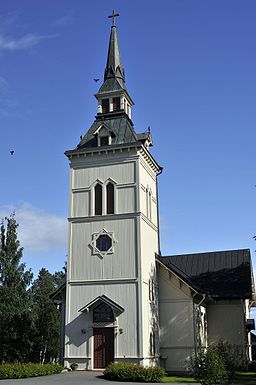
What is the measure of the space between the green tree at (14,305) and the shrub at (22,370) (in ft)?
44.3

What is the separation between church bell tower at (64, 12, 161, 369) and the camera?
29.4 meters

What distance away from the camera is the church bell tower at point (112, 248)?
29.4 metres

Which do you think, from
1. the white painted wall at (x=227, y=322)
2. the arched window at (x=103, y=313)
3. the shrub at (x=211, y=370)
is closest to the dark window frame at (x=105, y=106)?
the arched window at (x=103, y=313)

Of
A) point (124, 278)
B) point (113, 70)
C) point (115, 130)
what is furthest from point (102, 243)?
point (113, 70)

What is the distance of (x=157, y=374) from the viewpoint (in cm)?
2442

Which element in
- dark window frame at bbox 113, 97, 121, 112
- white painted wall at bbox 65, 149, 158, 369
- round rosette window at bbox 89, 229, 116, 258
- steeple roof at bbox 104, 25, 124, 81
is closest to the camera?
white painted wall at bbox 65, 149, 158, 369

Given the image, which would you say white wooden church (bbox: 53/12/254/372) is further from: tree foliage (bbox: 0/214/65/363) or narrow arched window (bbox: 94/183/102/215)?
tree foliage (bbox: 0/214/65/363)

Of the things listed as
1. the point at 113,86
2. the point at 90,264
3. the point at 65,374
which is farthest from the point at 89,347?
the point at 113,86

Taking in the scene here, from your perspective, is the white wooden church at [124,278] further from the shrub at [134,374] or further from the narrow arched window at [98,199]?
the shrub at [134,374]

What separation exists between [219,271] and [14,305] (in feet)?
57.1

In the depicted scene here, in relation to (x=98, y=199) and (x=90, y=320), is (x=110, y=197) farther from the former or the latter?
(x=90, y=320)

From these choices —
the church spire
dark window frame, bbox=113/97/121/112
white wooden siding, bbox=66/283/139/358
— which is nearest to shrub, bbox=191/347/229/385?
white wooden siding, bbox=66/283/139/358

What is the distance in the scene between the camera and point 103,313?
30.0m

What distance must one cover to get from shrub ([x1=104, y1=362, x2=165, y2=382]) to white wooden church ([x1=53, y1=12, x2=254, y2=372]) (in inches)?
142
